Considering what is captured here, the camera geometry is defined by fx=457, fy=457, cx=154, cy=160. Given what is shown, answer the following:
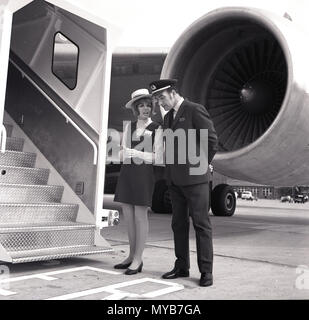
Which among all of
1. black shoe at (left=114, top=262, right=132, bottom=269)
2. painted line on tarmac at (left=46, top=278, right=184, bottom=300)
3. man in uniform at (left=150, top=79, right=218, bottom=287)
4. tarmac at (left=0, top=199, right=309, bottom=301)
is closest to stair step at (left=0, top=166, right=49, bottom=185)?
tarmac at (left=0, top=199, right=309, bottom=301)

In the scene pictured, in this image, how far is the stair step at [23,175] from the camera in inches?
155

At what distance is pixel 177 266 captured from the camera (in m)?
3.01

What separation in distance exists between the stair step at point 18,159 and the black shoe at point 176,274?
6.36 ft

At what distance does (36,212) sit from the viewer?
3.65 m

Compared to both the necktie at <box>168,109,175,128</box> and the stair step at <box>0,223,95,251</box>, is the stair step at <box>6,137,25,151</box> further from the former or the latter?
the necktie at <box>168,109,175,128</box>

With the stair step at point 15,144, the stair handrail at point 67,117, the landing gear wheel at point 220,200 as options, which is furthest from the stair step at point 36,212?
the landing gear wheel at point 220,200

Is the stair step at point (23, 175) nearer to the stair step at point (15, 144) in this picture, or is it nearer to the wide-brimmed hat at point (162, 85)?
the stair step at point (15, 144)

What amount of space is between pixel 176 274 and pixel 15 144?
94.3 inches

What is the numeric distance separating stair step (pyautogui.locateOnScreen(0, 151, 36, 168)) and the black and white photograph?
11mm

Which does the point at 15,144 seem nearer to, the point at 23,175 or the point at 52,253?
the point at 23,175

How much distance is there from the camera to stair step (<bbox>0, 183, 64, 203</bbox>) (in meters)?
3.71

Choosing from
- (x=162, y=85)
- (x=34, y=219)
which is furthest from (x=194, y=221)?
(x=34, y=219)
